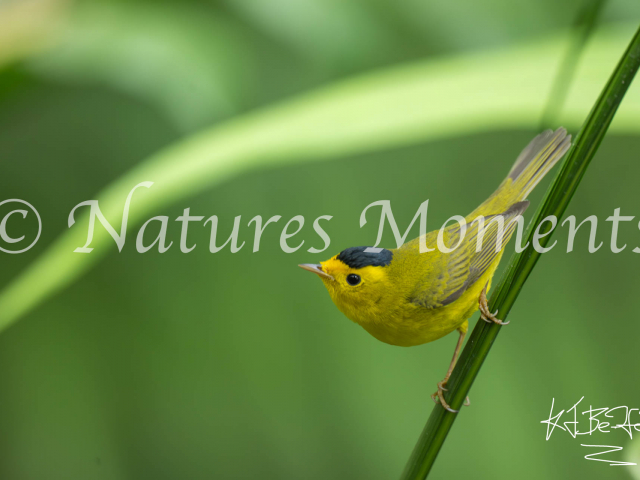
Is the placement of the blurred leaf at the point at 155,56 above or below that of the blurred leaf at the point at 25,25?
above

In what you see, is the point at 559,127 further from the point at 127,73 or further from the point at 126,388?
the point at 126,388

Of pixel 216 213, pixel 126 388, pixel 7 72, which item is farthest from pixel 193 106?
pixel 126 388

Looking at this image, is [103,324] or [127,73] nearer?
[127,73]

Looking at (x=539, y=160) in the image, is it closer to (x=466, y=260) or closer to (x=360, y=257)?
(x=466, y=260)

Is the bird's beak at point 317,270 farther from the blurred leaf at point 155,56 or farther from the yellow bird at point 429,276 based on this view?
the blurred leaf at point 155,56

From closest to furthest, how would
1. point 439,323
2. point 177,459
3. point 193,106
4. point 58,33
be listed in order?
point 439,323 → point 58,33 → point 193,106 → point 177,459
